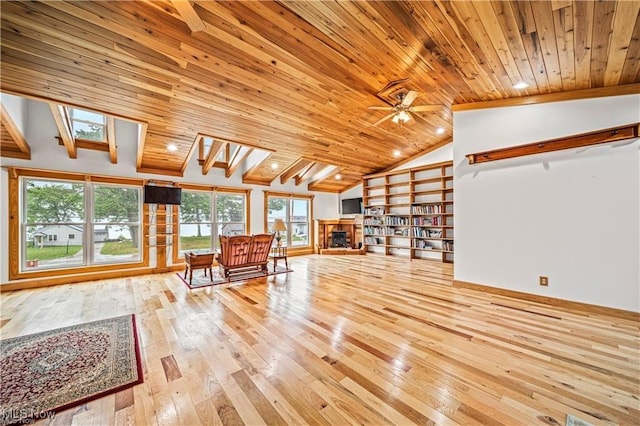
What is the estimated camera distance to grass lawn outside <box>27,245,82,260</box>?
4.71m

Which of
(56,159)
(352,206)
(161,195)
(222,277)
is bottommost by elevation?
(222,277)

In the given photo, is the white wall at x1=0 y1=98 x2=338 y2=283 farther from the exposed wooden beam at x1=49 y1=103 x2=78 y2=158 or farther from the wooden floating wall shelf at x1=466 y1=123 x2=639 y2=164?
the wooden floating wall shelf at x1=466 y1=123 x2=639 y2=164

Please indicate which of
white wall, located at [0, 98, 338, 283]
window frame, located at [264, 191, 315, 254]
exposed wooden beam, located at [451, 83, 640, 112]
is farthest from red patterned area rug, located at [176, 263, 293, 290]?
exposed wooden beam, located at [451, 83, 640, 112]

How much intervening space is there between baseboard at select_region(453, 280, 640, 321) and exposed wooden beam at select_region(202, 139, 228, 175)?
222 inches

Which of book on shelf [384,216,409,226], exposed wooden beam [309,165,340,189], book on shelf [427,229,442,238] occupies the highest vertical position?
exposed wooden beam [309,165,340,189]

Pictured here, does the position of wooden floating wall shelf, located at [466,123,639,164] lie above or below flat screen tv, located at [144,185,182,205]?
above

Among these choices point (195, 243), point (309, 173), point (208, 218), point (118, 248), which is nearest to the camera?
point (118, 248)

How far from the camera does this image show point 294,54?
3094 millimetres

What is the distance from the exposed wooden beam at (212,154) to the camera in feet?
A: 18.7

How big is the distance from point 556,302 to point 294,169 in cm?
648

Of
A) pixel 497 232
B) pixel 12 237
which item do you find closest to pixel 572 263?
pixel 497 232

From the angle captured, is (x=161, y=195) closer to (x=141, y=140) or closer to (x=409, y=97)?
(x=141, y=140)

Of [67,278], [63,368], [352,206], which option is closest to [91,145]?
[67,278]

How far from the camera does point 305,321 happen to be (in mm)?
2982
